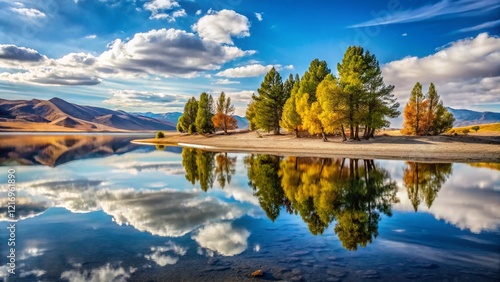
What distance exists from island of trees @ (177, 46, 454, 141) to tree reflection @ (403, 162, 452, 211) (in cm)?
2579

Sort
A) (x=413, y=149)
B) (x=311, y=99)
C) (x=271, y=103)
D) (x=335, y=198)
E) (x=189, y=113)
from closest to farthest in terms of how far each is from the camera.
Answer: (x=335, y=198) → (x=413, y=149) → (x=311, y=99) → (x=271, y=103) → (x=189, y=113)

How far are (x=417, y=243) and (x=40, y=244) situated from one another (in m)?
12.6

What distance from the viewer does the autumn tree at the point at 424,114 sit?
6862cm

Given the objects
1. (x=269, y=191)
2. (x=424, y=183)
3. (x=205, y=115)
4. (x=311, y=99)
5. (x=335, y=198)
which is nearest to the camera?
(x=335, y=198)

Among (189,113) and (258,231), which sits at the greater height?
(189,113)

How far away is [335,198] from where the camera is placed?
16.6 m

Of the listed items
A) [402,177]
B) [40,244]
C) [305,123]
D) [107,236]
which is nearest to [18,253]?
[40,244]

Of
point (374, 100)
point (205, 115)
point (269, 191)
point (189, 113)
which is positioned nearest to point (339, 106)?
point (374, 100)

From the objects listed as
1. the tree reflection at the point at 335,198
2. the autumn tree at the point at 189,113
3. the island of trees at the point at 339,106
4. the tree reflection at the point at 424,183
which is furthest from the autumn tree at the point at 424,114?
the autumn tree at the point at 189,113

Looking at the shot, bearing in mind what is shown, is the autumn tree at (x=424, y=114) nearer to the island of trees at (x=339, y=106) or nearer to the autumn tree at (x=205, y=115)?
the island of trees at (x=339, y=106)

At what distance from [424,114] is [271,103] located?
1366 inches

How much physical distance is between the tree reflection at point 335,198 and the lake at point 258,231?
0.07 metres

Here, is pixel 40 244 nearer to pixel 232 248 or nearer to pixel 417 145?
pixel 232 248

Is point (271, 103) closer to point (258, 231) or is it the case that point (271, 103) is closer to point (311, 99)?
point (311, 99)
